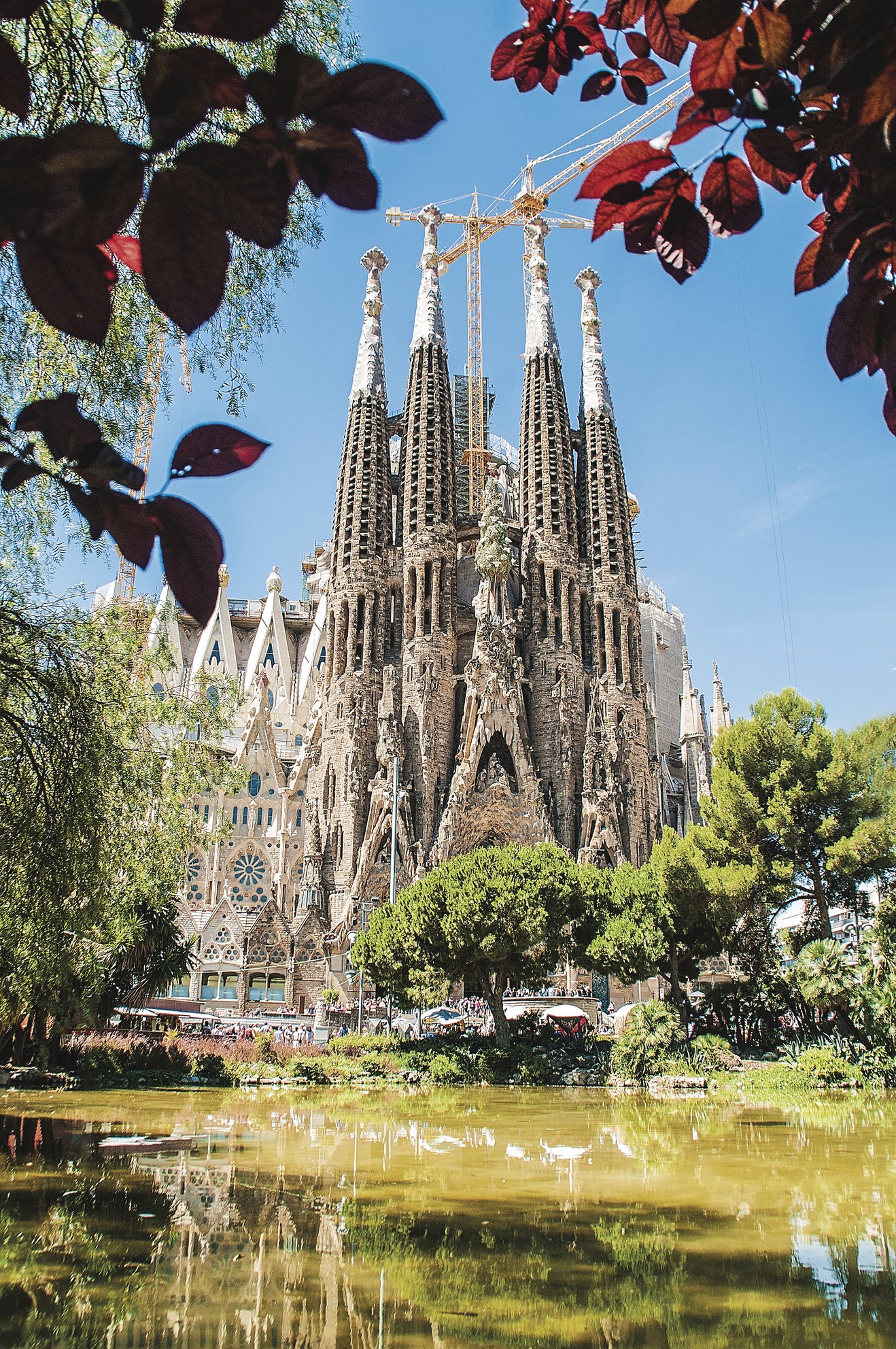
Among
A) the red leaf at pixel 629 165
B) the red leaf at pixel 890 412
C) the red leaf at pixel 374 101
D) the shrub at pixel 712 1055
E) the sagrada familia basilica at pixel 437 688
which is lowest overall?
the shrub at pixel 712 1055

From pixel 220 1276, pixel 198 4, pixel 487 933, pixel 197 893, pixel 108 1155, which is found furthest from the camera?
pixel 197 893

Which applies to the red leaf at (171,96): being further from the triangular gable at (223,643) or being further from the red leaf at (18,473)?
the triangular gable at (223,643)

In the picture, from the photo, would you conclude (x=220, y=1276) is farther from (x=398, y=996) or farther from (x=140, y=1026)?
(x=140, y=1026)

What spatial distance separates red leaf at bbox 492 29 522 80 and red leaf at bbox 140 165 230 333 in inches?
38.1

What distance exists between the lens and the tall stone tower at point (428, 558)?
37.6m

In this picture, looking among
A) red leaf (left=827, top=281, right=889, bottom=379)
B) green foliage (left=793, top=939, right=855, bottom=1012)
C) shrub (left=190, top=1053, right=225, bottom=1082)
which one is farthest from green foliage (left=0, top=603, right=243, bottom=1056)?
green foliage (left=793, top=939, right=855, bottom=1012)

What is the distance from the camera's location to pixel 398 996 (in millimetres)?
23500

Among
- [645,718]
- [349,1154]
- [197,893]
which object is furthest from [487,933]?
[197,893]

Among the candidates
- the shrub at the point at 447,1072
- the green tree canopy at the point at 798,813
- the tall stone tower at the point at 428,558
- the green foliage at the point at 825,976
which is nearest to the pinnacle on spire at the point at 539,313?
the tall stone tower at the point at 428,558

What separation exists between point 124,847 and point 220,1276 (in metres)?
6.37

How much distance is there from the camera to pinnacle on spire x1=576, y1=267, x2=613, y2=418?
45062 millimetres

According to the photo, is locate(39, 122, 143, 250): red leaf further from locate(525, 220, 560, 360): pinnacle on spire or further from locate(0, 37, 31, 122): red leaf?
locate(525, 220, 560, 360): pinnacle on spire

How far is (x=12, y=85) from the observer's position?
1.42 m

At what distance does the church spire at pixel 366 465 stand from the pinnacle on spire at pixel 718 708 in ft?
70.7
